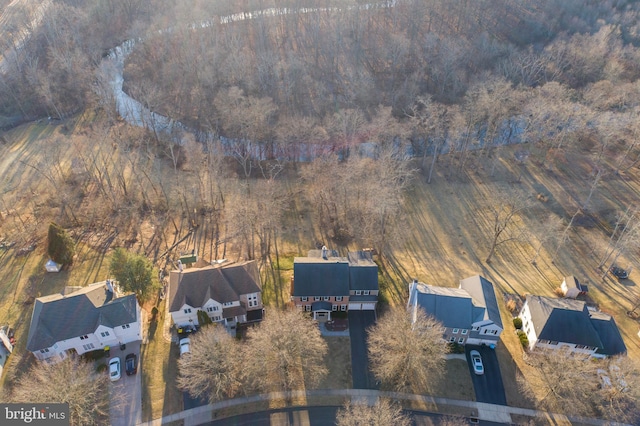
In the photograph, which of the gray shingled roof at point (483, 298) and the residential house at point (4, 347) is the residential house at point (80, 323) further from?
the gray shingled roof at point (483, 298)

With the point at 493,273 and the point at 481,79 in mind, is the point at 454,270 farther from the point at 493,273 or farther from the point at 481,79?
the point at 481,79

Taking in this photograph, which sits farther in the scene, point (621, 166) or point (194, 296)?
point (621, 166)

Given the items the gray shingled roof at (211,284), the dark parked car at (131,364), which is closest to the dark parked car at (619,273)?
the gray shingled roof at (211,284)

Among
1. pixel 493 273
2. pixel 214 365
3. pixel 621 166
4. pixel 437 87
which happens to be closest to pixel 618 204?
pixel 621 166

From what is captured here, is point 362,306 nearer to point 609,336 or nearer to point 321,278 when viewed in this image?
point 321,278

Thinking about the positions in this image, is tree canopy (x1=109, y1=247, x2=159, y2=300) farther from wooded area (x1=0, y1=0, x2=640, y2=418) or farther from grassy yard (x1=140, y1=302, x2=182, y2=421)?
wooded area (x1=0, y1=0, x2=640, y2=418)

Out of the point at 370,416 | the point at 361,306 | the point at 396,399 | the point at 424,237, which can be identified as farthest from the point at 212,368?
the point at 424,237
